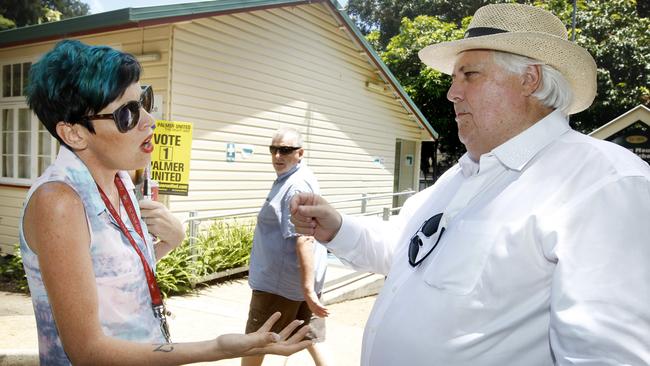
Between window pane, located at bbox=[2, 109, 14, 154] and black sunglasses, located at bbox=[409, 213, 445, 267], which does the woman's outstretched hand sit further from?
window pane, located at bbox=[2, 109, 14, 154]

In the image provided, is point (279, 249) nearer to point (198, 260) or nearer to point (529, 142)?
Result: point (529, 142)

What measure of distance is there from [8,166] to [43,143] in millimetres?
1217

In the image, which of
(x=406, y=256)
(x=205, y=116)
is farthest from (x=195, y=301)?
(x=406, y=256)

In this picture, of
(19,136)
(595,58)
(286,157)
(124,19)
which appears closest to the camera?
(286,157)

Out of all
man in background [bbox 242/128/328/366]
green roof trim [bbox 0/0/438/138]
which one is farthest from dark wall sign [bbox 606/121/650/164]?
man in background [bbox 242/128/328/366]

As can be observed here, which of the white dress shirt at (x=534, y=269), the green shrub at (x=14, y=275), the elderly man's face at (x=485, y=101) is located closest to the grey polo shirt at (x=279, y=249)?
the white dress shirt at (x=534, y=269)

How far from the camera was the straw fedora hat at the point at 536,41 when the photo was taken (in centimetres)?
204

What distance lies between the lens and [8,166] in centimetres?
938

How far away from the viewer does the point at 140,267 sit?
177 cm

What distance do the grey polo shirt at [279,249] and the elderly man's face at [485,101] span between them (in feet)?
5.60

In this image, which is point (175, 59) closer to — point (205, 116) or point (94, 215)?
point (205, 116)

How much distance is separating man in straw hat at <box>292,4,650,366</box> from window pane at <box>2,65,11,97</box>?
8.96 m

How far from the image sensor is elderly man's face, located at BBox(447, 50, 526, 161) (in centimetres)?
207

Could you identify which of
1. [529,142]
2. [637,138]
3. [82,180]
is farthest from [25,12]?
[529,142]
